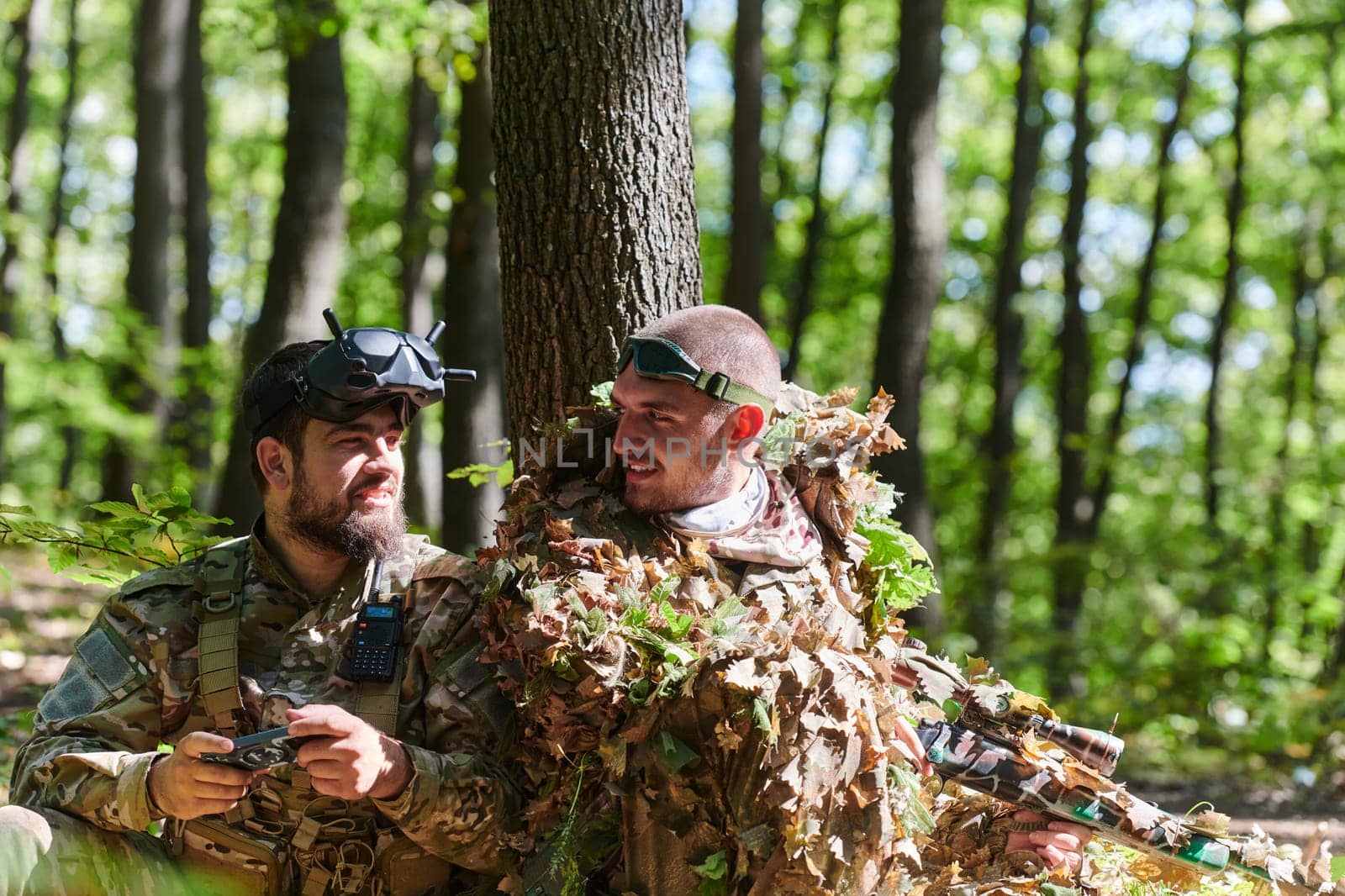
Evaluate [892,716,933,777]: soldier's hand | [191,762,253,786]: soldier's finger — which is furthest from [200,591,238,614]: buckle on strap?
[892,716,933,777]: soldier's hand

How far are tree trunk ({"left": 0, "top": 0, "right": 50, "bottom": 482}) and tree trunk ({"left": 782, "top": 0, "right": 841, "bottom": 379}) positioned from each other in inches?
449

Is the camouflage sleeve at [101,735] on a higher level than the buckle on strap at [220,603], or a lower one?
lower

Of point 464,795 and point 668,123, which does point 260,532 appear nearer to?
point 464,795

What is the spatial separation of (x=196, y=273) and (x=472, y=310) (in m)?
9.11

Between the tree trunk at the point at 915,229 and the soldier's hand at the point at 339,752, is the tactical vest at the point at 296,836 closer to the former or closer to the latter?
the soldier's hand at the point at 339,752

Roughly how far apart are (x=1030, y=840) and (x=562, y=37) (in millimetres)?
2964

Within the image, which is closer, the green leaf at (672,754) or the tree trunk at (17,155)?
the green leaf at (672,754)

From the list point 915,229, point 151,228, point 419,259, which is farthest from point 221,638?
point 151,228

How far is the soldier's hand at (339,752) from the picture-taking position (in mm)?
2770

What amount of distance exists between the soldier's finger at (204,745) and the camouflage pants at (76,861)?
17.0 inches

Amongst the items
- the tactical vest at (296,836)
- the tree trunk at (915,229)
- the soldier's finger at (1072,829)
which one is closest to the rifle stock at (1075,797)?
the soldier's finger at (1072,829)

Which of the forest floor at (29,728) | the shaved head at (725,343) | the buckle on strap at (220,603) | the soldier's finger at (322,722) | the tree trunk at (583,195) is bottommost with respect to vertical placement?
the forest floor at (29,728)

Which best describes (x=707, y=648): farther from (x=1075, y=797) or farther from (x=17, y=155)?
(x=17, y=155)

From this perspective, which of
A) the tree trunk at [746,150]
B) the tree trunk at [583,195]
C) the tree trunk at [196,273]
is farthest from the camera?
the tree trunk at [196,273]
